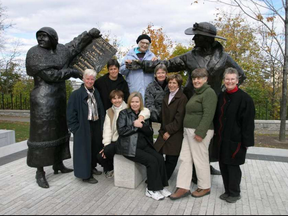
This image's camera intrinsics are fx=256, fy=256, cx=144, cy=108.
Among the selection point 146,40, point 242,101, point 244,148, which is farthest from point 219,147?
point 146,40

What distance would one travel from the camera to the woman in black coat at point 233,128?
10.3 feet

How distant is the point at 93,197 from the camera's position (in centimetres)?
353

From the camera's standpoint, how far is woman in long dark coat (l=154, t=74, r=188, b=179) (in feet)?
11.9

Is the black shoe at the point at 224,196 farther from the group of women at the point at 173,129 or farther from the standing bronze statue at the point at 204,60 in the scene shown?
the standing bronze statue at the point at 204,60

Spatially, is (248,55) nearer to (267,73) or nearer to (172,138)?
(267,73)

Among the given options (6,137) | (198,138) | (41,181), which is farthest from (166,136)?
(6,137)

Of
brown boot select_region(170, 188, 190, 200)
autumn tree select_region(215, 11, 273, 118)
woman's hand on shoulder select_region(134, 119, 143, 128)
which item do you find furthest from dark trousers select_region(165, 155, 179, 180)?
autumn tree select_region(215, 11, 273, 118)

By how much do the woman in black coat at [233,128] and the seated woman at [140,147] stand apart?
2.83 ft

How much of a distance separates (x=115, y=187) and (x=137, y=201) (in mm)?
594

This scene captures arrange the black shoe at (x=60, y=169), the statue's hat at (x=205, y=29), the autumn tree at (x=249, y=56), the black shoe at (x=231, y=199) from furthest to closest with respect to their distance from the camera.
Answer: the autumn tree at (x=249, y=56) → the black shoe at (x=60, y=169) → the statue's hat at (x=205, y=29) → the black shoe at (x=231, y=199)

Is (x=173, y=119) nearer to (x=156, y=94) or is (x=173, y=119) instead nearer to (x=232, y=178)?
(x=156, y=94)

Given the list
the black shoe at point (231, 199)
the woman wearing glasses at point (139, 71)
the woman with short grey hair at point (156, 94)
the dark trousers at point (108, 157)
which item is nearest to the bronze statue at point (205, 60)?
the woman wearing glasses at point (139, 71)

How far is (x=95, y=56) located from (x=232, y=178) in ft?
9.26

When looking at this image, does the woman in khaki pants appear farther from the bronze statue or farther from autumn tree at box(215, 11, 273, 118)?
autumn tree at box(215, 11, 273, 118)
